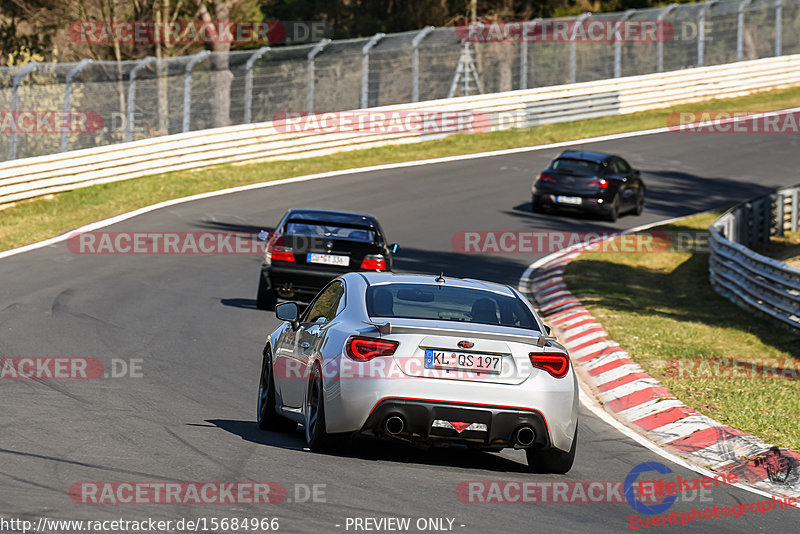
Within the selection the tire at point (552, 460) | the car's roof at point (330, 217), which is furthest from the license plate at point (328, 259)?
the tire at point (552, 460)

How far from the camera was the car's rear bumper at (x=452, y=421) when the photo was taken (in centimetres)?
848

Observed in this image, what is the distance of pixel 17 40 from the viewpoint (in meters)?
45.4

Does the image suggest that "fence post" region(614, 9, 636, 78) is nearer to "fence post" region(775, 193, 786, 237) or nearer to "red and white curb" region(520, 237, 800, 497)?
"fence post" region(775, 193, 786, 237)

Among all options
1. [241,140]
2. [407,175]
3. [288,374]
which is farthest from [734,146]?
[288,374]

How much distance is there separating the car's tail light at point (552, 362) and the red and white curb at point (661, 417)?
71.3 inches

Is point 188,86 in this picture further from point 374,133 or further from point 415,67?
point 415,67

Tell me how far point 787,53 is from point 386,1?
17419 mm

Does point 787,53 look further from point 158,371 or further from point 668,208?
point 158,371

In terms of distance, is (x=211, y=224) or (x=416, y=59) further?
(x=416, y=59)

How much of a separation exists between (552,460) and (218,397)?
3.79 metres

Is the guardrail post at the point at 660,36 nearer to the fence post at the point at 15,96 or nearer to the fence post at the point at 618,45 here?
the fence post at the point at 618,45

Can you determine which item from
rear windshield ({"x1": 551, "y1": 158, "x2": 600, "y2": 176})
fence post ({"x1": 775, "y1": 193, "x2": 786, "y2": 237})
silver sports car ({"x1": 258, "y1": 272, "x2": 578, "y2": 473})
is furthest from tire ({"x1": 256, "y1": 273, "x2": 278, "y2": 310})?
fence post ({"x1": 775, "y1": 193, "x2": 786, "y2": 237})

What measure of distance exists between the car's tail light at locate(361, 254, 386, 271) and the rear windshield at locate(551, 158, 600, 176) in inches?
473

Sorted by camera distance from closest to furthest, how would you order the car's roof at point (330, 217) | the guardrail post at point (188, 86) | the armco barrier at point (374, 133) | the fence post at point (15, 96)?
the car's roof at point (330, 217) → the fence post at point (15, 96) → the armco barrier at point (374, 133) → the guardrail post at point (188, 86)
